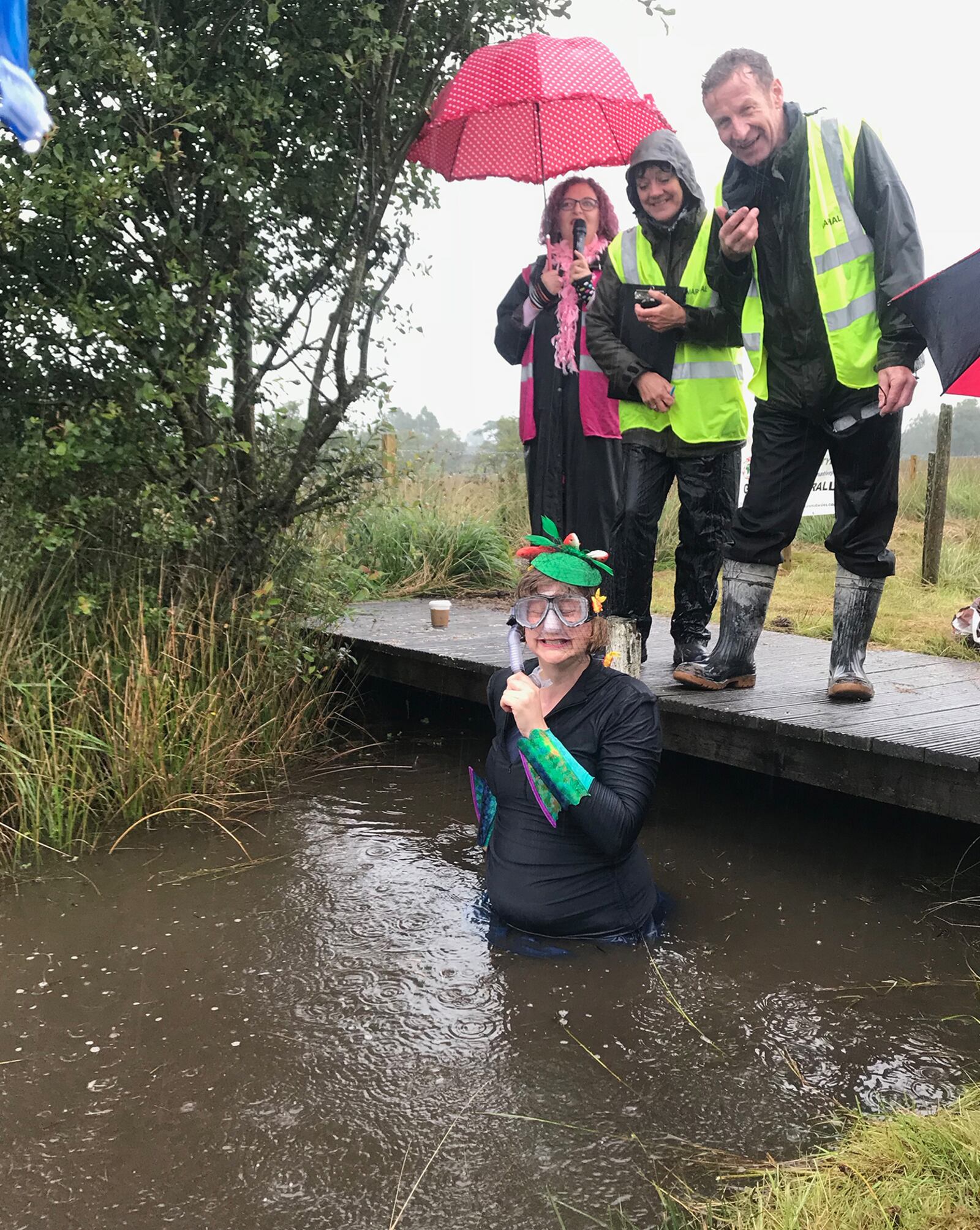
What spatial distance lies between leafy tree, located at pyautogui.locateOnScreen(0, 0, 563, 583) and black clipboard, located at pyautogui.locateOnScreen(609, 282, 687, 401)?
1367 mm

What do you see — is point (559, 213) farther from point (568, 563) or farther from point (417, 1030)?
point (417, 1030)

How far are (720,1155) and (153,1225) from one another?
120cm

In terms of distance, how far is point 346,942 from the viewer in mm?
3697

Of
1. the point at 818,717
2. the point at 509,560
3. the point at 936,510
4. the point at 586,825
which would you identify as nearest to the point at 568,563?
the point at 586,825

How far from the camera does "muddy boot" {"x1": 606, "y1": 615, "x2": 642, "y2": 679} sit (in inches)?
185

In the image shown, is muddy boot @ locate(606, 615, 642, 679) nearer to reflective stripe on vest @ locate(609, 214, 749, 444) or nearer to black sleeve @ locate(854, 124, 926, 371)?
reflective stripe on vest @ locate(609, 214, 749, 444)

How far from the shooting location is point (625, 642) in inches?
186

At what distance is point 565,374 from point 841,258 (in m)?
1.46

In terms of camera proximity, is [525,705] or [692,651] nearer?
[525,705]

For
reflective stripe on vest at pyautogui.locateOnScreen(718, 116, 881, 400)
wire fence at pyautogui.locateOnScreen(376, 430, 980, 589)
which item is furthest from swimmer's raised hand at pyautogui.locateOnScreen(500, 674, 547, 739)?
wire fence at pyautogui.locateOnScreen(376, 430, 980, 589)

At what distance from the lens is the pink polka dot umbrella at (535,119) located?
4969 millimetres

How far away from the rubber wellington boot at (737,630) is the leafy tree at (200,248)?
1.97m

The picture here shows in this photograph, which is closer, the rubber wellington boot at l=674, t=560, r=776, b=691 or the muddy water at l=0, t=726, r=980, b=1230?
the muddy water at l=0, t=726, r=980, b=1230

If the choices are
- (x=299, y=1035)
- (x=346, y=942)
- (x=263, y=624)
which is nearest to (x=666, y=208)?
(x=263, y=624)
